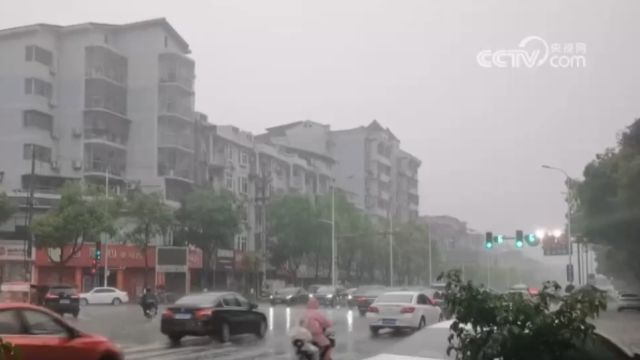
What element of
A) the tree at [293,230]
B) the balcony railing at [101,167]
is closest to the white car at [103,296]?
the balcony railing at [101,167]

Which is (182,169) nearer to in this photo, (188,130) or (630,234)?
(188,130)

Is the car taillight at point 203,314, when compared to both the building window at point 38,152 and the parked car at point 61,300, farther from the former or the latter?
the building window at point 38,152

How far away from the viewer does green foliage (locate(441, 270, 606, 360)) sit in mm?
5730

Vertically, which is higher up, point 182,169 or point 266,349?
point 182,169

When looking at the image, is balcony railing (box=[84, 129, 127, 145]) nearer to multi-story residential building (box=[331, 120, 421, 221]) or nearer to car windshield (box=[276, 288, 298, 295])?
car windshield (box=[276, 288, 298, 295])

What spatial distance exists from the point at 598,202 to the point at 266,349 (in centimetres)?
2103

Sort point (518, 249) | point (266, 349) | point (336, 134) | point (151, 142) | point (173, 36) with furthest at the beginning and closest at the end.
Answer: point (336, 134) → point (151, 142) → point (173, 36) → point (518, 249) → point (266, 349)

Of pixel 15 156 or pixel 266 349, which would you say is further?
pixel 15 156

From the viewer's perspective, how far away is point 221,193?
4422cm

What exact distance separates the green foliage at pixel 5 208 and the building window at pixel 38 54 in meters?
6.17

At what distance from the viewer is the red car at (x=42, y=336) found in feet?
28.1

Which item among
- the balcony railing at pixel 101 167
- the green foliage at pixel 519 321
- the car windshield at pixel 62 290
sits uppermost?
the balcony railing at pixel 101 167

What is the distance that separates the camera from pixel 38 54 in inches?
1291

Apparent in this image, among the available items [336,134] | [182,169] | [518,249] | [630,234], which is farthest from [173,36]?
[630,234]
